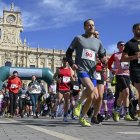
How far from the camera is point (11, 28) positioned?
76.1 meters

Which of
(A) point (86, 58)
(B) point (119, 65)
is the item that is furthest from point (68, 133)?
(B) point (119, 65)

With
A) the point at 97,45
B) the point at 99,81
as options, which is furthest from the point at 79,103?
the point at 97,45

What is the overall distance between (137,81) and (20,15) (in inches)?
2858

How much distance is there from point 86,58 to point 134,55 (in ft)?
2.80

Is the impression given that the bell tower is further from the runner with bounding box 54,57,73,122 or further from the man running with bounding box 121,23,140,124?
the man running with bounding box 121,23,140,124

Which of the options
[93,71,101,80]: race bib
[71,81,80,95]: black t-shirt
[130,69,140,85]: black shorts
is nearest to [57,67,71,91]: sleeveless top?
[71,81,80,95]: black t-shirt

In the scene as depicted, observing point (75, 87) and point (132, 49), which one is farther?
point (75, 87)

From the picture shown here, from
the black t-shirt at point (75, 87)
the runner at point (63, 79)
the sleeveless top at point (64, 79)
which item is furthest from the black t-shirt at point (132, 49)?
the black t-shirt at point (75, 87)

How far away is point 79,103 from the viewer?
Answer: 7531mm

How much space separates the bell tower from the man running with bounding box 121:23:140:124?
68.3 m

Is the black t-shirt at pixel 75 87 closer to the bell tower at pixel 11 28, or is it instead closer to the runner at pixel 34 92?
the runner at pixel 34 92

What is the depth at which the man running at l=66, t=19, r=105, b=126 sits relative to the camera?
6.78 meters

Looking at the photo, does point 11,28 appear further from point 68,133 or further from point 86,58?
point 68,133

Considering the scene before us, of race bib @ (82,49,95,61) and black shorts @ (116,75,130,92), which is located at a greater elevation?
race bib @ (82,49,95,61)
